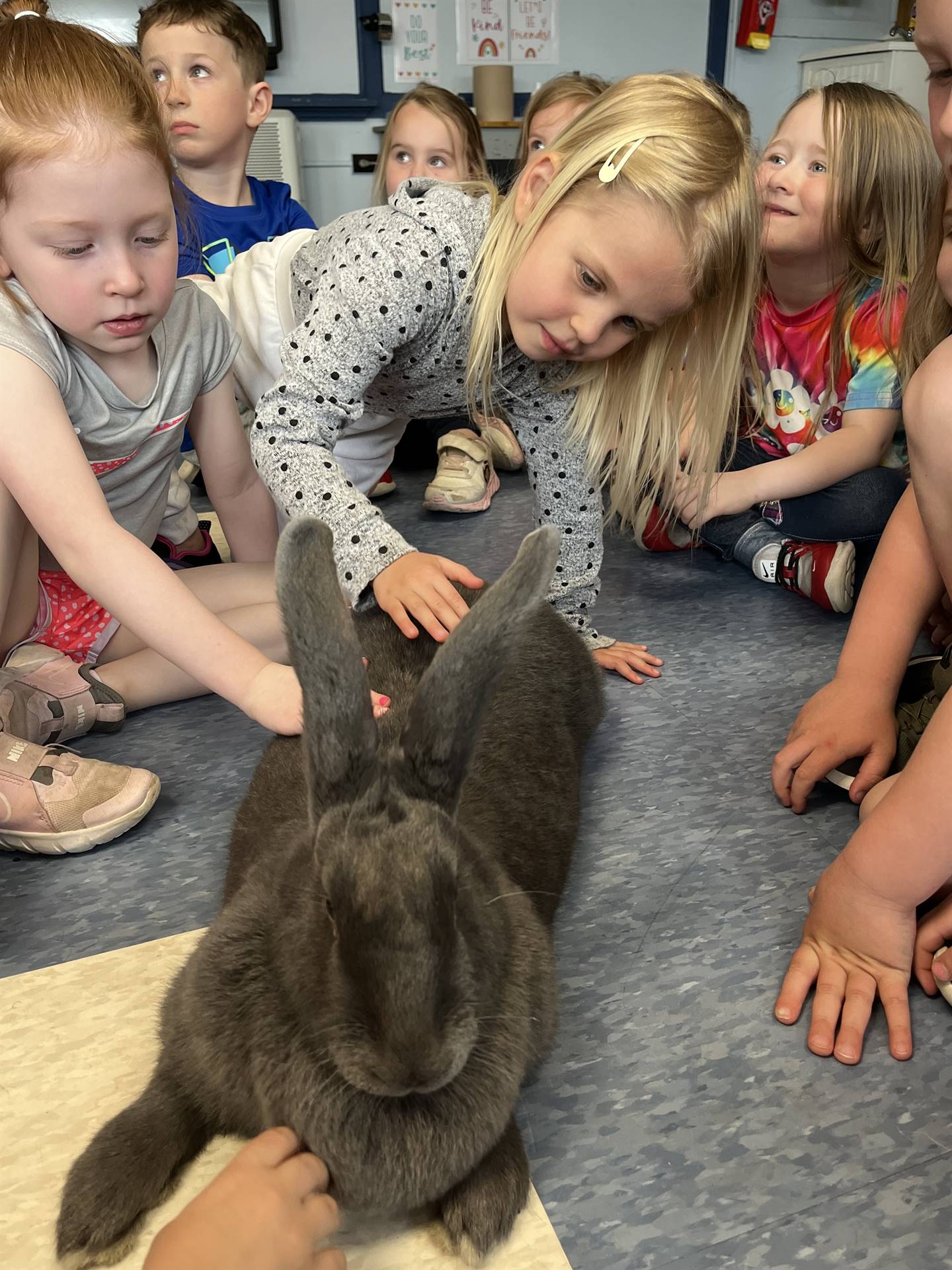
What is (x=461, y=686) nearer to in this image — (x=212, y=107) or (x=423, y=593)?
(x=423, y=593)

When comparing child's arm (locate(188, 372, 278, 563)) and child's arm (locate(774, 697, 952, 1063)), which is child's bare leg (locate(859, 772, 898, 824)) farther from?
child's arm (locate(188, 372, 278, 563))

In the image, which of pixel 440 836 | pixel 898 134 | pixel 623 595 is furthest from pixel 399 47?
pixel 440 836

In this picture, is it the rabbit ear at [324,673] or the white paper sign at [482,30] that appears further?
the white paper sign at [482,30]

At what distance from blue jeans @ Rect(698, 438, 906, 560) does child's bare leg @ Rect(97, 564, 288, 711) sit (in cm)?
84

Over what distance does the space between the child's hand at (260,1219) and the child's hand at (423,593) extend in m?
0.51

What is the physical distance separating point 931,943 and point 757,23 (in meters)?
4.30

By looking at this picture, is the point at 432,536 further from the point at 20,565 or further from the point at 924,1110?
the point at 924,1110

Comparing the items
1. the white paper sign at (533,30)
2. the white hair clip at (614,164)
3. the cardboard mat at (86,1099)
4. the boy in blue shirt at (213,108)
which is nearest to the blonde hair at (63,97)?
the white hair clip at (614,164)

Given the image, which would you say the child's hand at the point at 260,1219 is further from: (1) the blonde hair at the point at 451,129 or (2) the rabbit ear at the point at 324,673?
(1) the blonde hair at the point at 451,129

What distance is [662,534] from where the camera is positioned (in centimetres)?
187

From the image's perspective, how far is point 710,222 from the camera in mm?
1177

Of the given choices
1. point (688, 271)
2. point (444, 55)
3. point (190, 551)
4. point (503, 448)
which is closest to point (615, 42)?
point (444, 55)

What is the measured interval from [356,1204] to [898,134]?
5.93 feet

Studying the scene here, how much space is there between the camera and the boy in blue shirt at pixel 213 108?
225 centimetres
